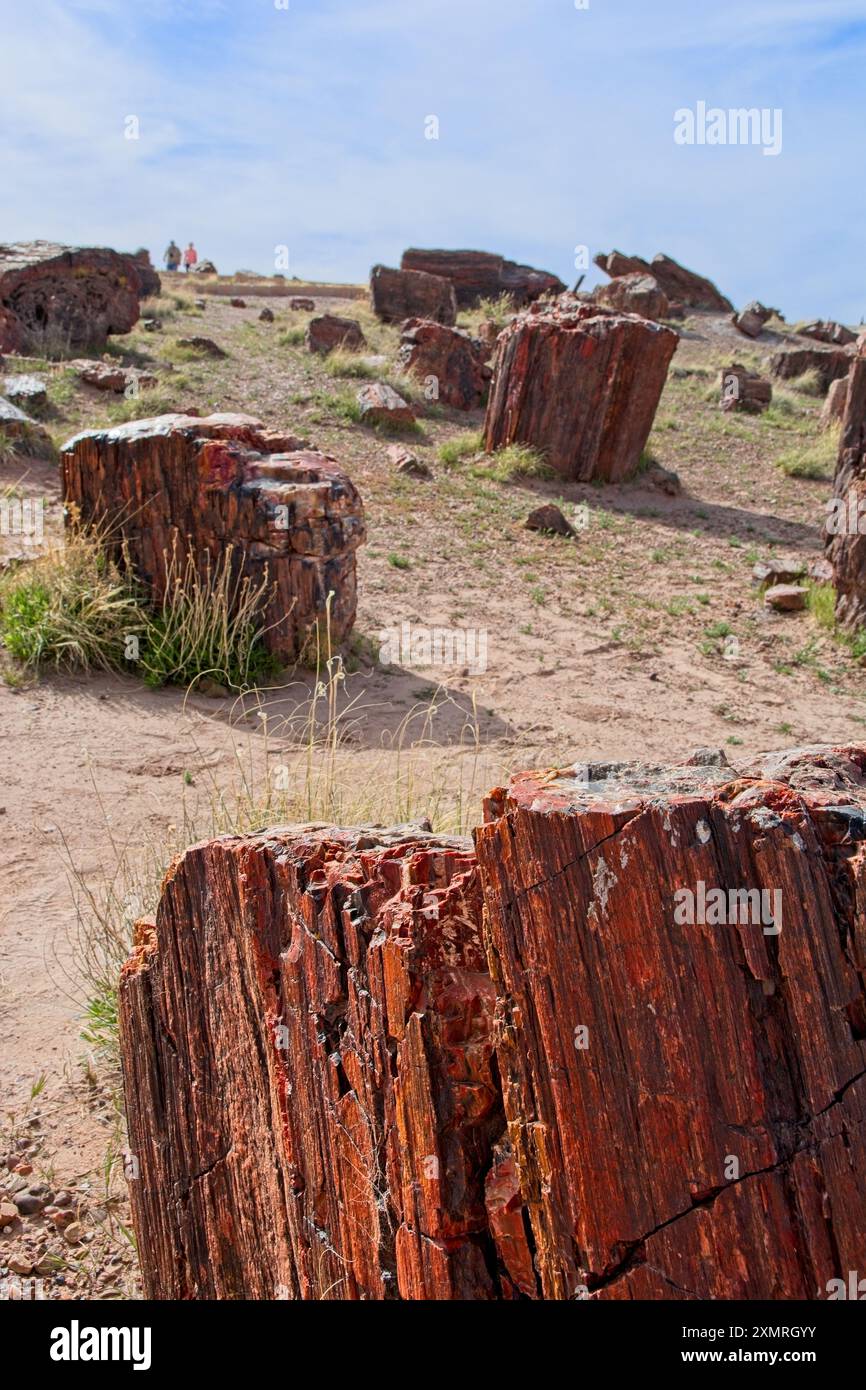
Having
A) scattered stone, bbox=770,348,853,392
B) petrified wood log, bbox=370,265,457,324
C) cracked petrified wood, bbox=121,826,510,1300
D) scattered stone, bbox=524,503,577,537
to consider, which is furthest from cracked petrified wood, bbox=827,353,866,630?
petrified wood log, bbox=370,265,457,324

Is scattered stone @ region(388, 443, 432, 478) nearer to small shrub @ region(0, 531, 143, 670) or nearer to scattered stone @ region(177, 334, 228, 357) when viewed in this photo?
scattered stone @ region(177, 334, 228, 357)

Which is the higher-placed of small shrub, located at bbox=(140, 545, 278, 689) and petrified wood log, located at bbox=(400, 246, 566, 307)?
petrified wood log, located at bbox=(400, 246, 566, 307)

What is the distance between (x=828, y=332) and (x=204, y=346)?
16302 mm

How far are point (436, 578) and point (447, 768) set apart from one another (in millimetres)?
4102

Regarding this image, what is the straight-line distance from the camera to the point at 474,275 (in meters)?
26.5

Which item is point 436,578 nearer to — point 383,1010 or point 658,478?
point 658,478

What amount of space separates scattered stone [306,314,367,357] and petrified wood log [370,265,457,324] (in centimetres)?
393

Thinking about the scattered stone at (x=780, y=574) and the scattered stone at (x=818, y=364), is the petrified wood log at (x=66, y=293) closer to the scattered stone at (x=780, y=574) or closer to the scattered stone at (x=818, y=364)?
the scattered stone at (x=780, y=574)

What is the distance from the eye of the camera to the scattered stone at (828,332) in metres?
26.8

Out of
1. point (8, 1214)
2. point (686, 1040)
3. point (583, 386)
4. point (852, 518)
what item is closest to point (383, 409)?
point (583, 386)

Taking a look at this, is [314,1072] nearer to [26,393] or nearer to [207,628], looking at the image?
[207,628]

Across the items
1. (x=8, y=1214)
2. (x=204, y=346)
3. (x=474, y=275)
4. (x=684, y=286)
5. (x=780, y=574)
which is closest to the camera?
(x=8, y=1214)

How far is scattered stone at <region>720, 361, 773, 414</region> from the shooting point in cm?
1748

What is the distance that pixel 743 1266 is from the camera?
1.95 m
